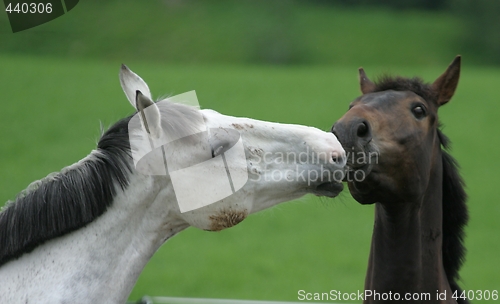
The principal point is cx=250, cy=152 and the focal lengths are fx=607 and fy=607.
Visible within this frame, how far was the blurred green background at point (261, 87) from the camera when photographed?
10.4m

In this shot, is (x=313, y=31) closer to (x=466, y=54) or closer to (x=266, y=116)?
(x=466, y=54)

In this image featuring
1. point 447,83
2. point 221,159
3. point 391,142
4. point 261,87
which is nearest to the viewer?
point 221,159

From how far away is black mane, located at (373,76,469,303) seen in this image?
3369 millimetres

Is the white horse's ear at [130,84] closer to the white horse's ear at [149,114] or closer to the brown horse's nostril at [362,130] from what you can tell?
the white horse's ear at [149,114]

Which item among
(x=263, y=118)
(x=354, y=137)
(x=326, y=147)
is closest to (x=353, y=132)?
(x=354, y=137)

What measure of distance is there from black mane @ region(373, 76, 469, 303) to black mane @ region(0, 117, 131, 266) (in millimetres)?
1625

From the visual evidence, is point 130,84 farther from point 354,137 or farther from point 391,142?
point 391,142

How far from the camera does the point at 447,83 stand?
3414mm

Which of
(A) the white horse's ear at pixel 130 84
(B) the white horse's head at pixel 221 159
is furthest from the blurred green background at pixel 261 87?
(A) the white horse's ear at pixel 130 84

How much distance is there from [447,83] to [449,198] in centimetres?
65

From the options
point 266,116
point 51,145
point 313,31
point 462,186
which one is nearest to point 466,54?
point 313,31

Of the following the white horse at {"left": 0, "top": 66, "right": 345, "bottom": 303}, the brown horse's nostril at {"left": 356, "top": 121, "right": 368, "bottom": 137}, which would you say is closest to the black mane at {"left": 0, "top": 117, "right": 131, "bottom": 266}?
the white horse at {"left": 0, "top": 66, "right": 345, "bottom": 303}

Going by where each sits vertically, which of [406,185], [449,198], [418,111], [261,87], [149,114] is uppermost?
[149,114]

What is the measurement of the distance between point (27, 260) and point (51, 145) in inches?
571
